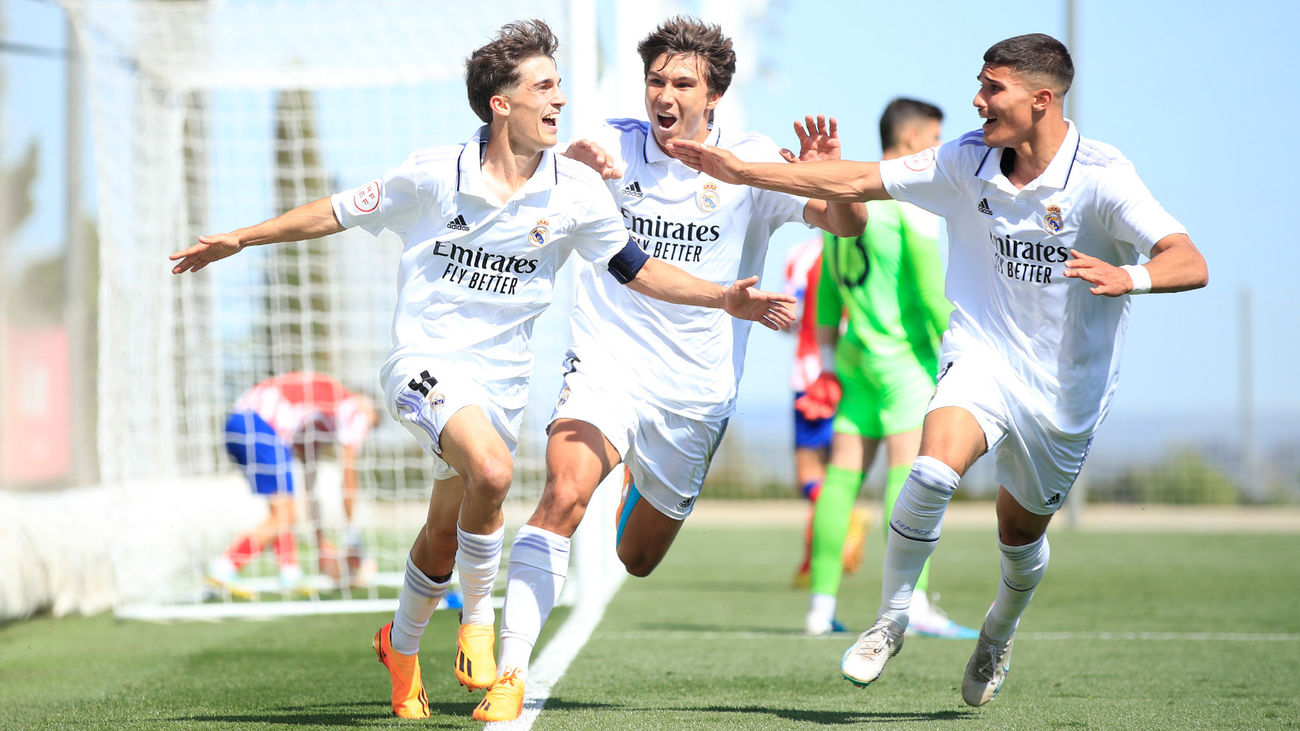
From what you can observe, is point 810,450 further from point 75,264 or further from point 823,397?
point 75,264

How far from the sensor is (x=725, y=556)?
42.7 feet

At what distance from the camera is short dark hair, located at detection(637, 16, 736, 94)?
4988mm

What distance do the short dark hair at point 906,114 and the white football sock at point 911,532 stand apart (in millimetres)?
2994

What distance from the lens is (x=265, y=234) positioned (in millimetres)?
4418

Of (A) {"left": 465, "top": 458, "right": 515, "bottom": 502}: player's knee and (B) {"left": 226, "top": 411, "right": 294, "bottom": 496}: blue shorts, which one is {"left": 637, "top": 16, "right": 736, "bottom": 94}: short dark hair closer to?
(A) {"left": 465, "top": 458, "right": 515, "bottom": 502}: player's knee

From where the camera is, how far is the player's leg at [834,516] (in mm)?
6949

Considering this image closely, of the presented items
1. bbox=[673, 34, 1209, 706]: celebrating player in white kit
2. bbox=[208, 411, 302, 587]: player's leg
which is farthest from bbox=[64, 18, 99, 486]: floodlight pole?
bbox=[673, 34, 1209, 706]: celebrating player in white kit

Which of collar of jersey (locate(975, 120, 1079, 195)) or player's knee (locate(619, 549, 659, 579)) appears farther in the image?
player's knee (locate(619, 549, 659, 579))

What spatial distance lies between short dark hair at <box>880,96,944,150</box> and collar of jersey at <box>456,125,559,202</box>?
2788 mm

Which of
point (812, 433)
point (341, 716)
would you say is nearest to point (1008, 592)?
point (341, 716)

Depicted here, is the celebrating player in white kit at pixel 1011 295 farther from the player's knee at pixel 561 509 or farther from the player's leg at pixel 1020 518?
the player's knee at pixel 561 509

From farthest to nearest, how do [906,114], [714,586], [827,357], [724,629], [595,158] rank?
[714,586] → [827,357] → [724,629] → [906,114] → [595,158]

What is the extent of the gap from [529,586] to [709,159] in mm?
1587

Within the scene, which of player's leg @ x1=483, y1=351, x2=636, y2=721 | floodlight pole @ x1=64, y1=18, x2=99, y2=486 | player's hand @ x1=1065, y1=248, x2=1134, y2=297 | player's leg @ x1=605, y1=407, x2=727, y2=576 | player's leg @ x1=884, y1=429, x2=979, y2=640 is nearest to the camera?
player's hand @ x1=1065, y1=248, x2=1134, y2=297
